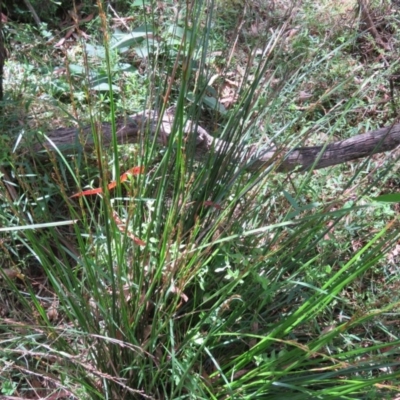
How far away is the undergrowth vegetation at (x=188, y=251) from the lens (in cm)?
116

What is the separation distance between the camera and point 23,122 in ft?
6.68

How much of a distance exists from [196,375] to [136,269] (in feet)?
0.94

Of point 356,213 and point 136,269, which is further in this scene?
point 356,213

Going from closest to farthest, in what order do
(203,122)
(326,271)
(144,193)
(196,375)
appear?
(196,375), (144,193), (326,271), (203,122)

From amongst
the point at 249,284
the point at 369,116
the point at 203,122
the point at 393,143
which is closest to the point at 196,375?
the point at 249,284

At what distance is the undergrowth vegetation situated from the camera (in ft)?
3.81

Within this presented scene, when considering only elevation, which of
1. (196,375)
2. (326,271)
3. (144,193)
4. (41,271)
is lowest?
(41,271)

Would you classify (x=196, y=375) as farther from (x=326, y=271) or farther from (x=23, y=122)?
(x=23, y=122)

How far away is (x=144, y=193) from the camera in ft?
4.65

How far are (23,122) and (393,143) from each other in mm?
1347

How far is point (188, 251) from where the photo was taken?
1088mm

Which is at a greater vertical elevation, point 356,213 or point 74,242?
point 356,213

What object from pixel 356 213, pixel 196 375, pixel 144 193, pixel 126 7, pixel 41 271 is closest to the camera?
pixel 196 375

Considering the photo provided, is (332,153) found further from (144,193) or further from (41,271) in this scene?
(41,271)
